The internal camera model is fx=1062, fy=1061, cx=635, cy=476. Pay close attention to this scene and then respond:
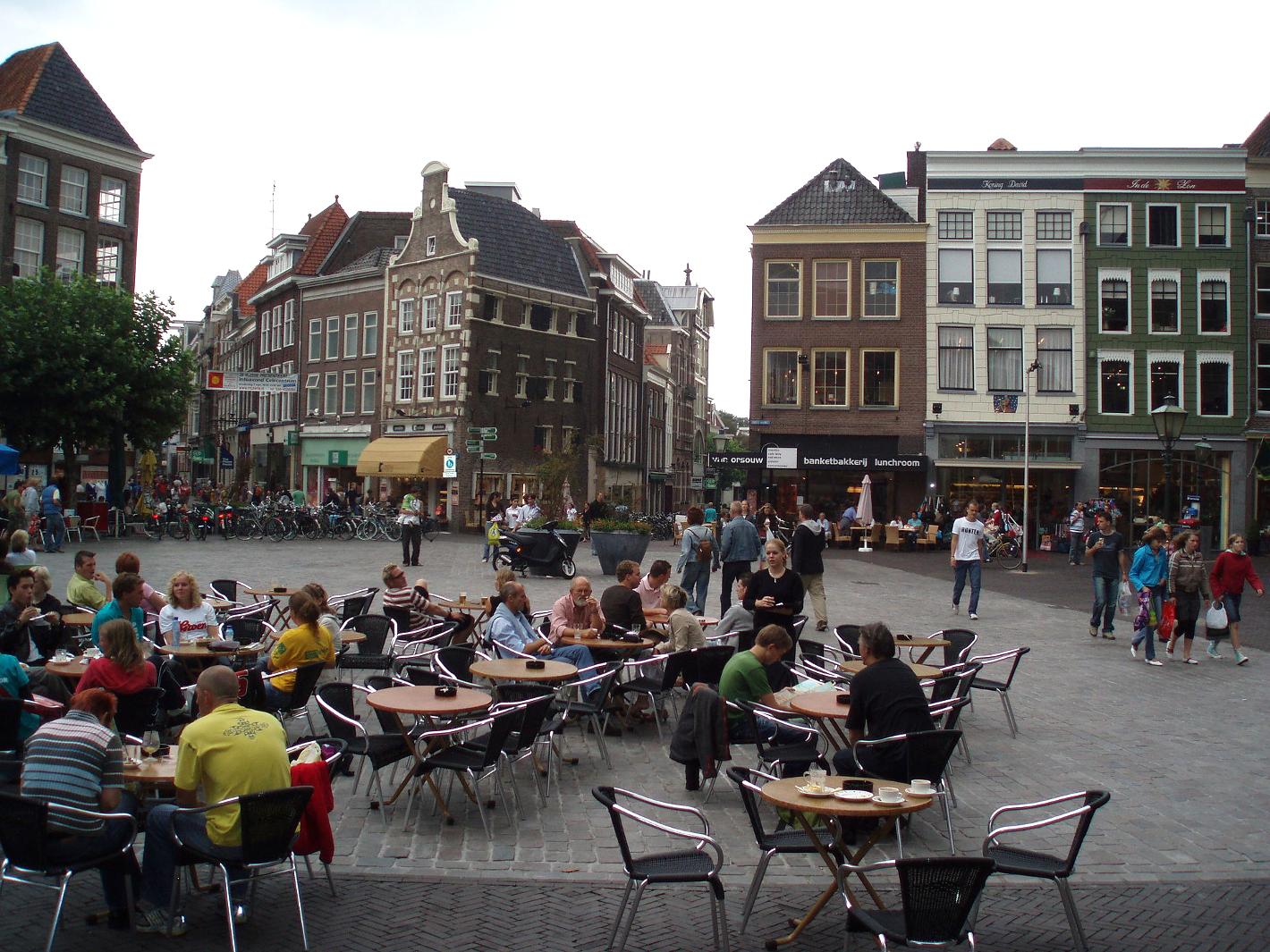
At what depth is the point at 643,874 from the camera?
4.78 metres

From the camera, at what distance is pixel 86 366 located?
31.0 m

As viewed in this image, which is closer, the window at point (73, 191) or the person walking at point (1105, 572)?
the person walking at point (1105, 572)

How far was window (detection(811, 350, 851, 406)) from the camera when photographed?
122ft

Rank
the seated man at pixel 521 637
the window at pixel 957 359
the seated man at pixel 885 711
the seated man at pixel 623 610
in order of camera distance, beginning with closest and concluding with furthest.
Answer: the seated man at pixel 885 711
the seated man at pixel 521 637
the seated man at pixel 623 610
the window at pixel 957 359

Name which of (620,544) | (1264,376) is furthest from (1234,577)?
(1264,376)

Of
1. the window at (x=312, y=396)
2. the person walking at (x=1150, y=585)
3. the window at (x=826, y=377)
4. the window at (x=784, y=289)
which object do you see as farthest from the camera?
the window at (x=312, y=396)

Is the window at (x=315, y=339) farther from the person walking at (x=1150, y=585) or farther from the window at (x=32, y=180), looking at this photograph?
the person walking at (x=1150, y=585)

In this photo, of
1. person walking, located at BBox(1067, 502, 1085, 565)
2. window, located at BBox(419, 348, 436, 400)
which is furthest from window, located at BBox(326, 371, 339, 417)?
person walking, located at BBox(1067, 502, 1085, 565)

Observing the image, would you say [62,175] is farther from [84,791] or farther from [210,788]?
[210,788]

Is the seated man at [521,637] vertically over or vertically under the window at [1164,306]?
under

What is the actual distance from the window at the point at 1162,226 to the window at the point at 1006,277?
445cm

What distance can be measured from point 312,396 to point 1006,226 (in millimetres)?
29744

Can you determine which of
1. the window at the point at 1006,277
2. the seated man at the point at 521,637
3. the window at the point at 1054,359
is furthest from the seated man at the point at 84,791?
the window at the point at 1006,277

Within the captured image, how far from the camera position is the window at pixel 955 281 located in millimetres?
36750
